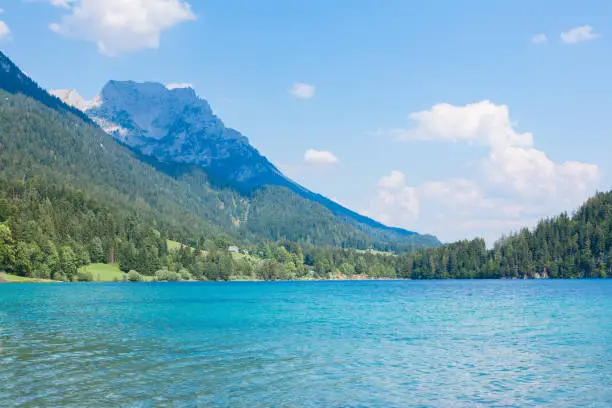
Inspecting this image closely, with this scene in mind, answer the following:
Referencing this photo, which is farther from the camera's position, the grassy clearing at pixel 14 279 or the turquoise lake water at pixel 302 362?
the grassy clearing at pixel 14 279

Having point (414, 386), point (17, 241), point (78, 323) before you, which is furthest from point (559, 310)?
point (17, 241)

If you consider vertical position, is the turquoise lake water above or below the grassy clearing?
above

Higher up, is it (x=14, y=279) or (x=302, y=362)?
(x=302, y=362)

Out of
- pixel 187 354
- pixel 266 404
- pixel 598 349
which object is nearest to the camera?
pixel 266 404

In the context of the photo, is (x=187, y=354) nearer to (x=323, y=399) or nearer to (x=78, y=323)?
(x=323, y=399)

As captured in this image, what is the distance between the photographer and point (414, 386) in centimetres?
3631

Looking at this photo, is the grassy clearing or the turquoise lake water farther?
the grassy clearing

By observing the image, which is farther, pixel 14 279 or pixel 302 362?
pixel 14 279

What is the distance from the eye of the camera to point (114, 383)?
35562 mm

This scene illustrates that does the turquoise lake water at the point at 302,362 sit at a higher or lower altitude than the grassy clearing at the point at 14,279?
higher

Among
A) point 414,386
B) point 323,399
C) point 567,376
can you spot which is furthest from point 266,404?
point 567,376

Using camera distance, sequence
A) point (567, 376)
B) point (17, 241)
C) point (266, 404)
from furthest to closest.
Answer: point (17, 241), point (567, 376), point (266, 404)

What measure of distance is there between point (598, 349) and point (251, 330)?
3784 centimetres

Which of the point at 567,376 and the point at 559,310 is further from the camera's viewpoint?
the point at 559,310
